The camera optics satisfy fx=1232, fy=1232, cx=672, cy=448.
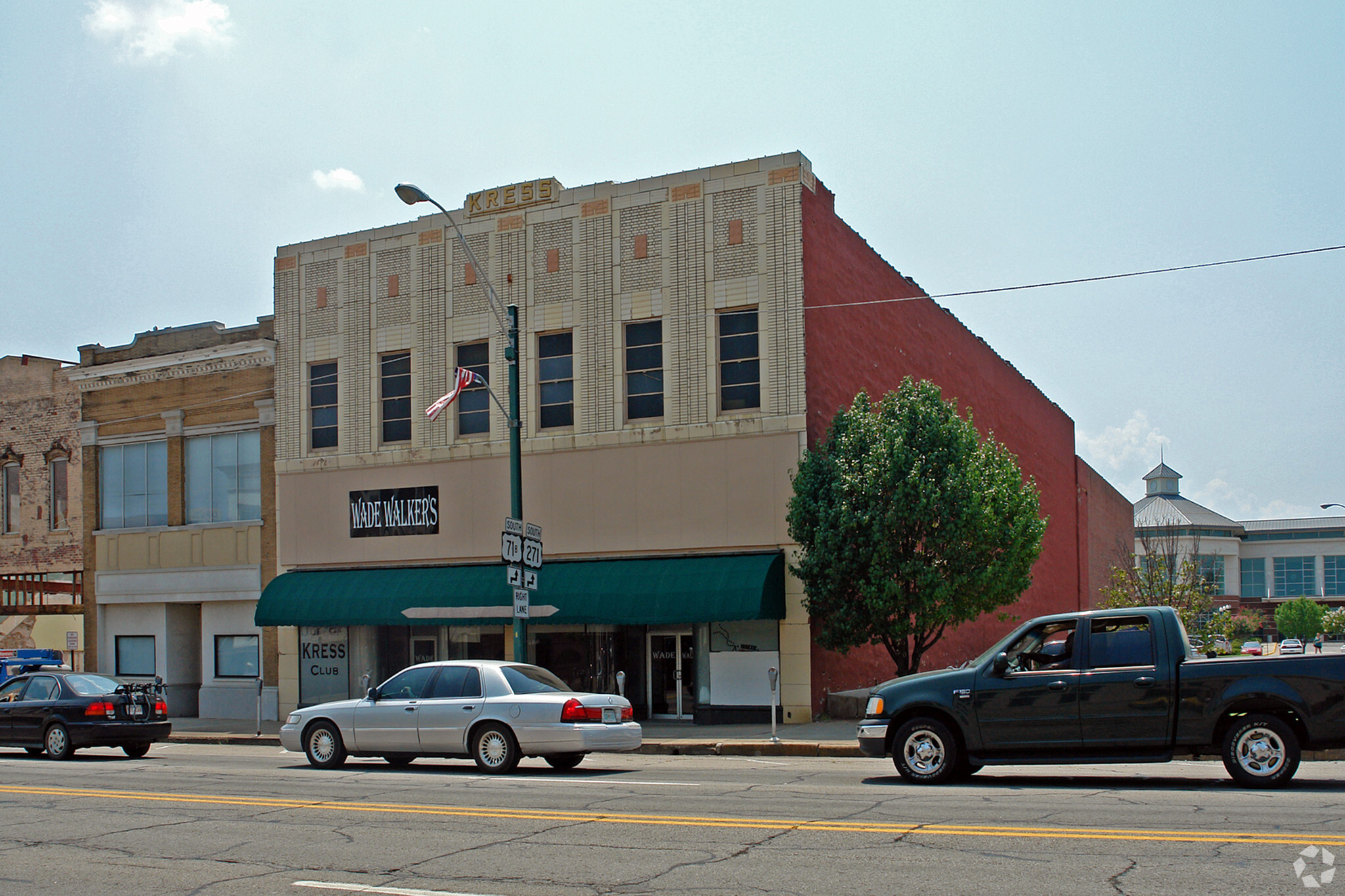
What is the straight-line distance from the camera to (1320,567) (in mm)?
145875

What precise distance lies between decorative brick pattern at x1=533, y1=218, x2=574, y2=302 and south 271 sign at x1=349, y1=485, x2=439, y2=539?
16.4 feet

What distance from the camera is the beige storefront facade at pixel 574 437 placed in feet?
78.3

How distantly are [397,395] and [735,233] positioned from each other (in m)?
8.88

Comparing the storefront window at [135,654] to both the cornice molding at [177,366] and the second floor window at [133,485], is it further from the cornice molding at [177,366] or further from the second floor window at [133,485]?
the cornice molding at [177,366]

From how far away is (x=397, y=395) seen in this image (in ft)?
92.3

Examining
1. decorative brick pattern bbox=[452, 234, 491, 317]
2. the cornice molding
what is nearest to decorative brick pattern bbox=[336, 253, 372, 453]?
the cornice molding

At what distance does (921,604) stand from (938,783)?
9.57 metres

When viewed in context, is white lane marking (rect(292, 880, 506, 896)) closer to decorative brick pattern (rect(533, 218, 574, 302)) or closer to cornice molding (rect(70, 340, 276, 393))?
decorative brick pattern (rect(533, 218, 574, 302))

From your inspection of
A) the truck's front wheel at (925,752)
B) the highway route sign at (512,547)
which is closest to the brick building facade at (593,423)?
the highway route sign at (512,547)

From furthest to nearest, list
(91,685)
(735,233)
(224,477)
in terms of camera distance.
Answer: (224,477), (735,233), (91,685)

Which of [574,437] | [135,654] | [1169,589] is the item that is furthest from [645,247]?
[1169,589]

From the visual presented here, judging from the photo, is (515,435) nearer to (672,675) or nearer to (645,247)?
(645,247)

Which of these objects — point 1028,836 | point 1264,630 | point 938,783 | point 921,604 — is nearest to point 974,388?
point 921,604

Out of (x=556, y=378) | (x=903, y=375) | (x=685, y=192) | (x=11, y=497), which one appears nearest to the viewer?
(x=685, y=192)
